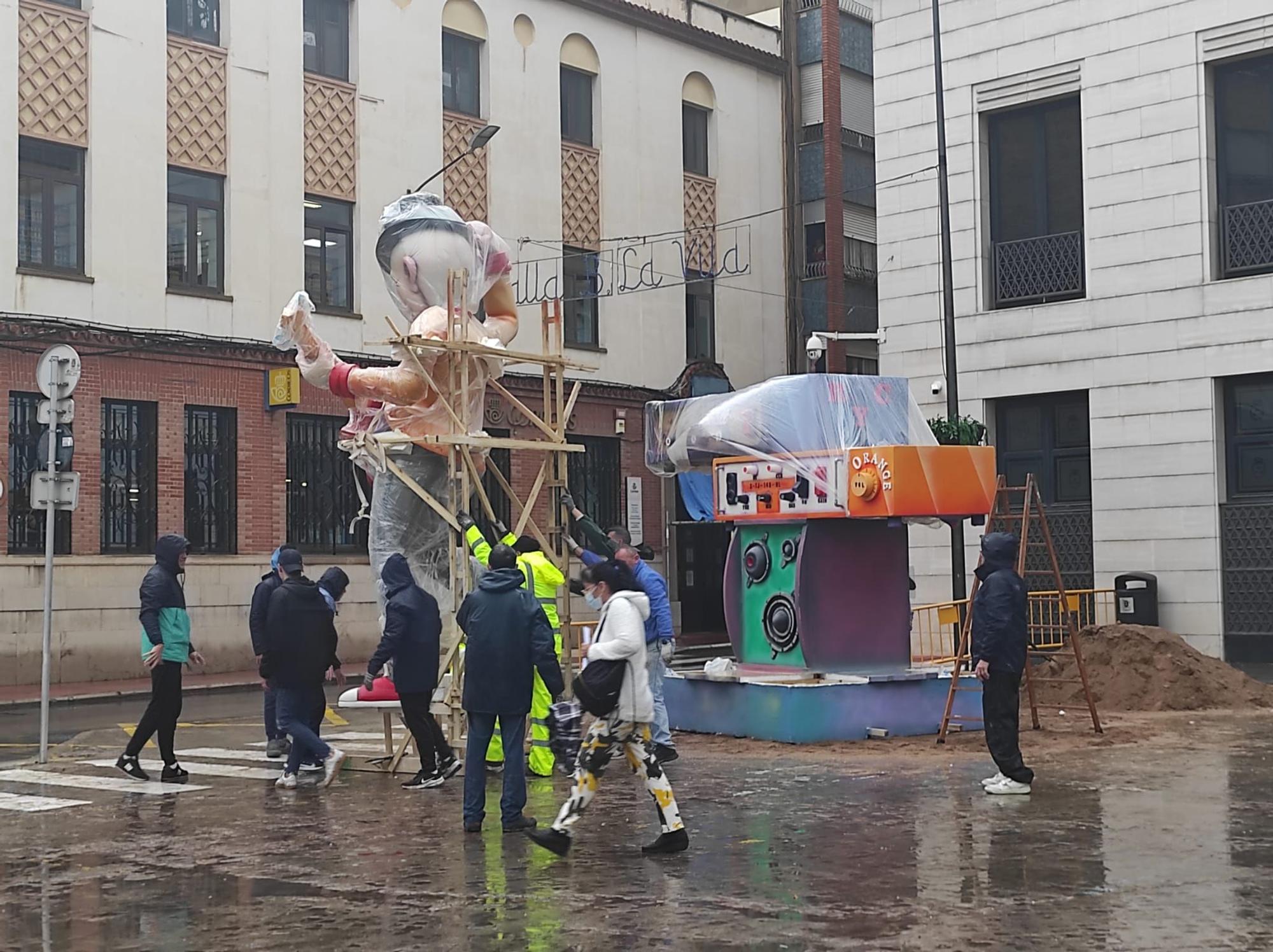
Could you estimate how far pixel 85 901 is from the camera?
8.11m

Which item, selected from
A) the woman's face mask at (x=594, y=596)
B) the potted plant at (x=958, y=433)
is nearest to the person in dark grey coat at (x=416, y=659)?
the woman's face mask at (x=594, y=596)

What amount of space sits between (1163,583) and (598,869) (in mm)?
15859

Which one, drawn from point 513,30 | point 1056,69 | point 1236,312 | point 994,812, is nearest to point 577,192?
point 513,30

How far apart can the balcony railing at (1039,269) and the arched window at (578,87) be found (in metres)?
10.0

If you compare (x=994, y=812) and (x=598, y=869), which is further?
(x=994, y=812)

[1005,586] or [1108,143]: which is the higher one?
[1108,143]

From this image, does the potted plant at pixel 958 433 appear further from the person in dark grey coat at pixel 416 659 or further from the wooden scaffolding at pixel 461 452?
the person in dark grey coat at pixel 416 659

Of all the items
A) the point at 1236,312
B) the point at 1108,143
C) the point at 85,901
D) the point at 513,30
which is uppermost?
the point at 513,30

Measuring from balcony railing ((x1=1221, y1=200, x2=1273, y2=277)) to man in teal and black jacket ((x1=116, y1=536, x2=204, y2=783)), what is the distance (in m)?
15.5

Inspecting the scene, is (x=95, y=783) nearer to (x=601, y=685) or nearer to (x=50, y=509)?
(x=50, y=509)

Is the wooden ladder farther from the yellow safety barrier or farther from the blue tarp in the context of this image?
the yellow safety barrier

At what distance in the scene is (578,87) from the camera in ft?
105

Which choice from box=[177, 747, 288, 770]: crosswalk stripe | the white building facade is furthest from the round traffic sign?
the white building facade

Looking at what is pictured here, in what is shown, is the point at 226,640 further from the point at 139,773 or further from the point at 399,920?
the point at 399,920
